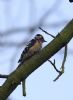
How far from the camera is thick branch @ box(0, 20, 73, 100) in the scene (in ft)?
11.2

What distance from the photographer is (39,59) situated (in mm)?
3453

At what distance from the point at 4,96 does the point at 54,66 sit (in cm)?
69

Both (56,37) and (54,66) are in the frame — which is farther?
(54,66)

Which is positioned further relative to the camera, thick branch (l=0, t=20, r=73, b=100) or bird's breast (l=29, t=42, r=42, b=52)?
bird's breast (l=29, t=42, r=42, b=52)

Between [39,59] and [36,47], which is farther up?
[36,47]

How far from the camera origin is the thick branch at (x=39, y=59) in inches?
134

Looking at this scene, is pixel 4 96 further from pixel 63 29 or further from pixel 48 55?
pixel 63 29

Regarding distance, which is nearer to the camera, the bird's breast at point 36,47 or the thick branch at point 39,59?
the thick branch at point 39,59

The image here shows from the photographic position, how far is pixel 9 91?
11.2ft

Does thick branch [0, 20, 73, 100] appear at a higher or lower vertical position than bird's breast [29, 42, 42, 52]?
lower

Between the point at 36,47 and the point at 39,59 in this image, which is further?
the point at 36,47

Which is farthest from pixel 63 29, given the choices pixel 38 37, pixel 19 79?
pixel 38 37

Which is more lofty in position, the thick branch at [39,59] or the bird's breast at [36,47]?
the bird's breast at [36,47]

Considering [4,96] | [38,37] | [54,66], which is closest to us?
[4,96]
